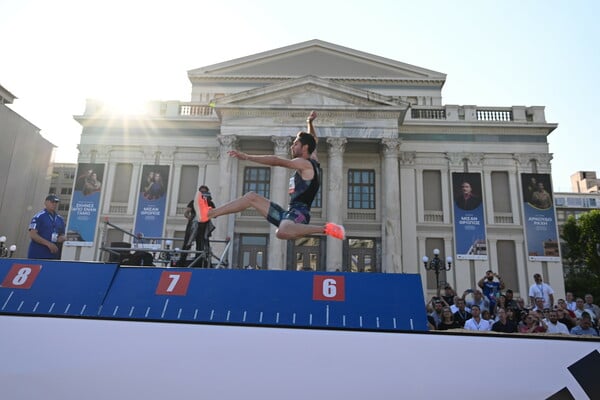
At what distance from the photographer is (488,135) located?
1056 inches

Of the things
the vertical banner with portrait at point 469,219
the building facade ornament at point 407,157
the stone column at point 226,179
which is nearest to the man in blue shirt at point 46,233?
the stone column at point 226,179

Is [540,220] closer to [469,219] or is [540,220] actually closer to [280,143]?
[469,219]

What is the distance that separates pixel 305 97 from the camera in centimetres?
2534

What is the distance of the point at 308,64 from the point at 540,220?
19605mm

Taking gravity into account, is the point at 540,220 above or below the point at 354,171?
below

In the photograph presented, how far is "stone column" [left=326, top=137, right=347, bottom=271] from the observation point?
75.3ft

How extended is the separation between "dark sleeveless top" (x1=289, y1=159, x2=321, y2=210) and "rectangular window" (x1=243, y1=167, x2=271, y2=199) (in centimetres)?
2198

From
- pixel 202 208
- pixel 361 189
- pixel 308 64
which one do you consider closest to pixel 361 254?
pixel 361 189

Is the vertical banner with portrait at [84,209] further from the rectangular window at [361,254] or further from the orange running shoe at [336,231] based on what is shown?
the orange running shoe at [336,231]

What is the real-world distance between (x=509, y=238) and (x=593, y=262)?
65.1 ft

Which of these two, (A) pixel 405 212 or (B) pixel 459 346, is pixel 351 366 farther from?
(A) pixel 405 212

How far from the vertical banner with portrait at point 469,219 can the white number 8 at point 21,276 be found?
2440 centimetres

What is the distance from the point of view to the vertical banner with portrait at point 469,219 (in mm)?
24375

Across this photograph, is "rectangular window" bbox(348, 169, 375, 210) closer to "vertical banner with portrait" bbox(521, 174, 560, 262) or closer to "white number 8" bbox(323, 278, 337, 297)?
"vertical banner with portrait" bbox(521, 174, 560, 262)
